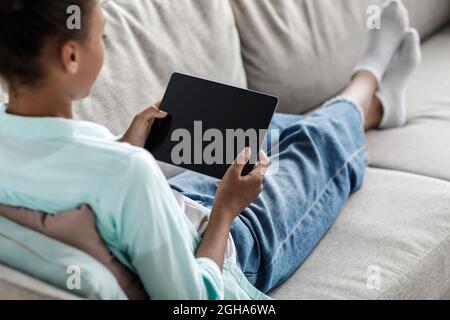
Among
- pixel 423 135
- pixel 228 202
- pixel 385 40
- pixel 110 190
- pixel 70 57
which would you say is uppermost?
pixel 70 57

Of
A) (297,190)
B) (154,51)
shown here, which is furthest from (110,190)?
(154,51)

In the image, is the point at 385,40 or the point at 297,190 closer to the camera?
the point at 297,190

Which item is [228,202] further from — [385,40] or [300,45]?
[385,40]

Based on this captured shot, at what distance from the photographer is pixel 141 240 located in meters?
0.92

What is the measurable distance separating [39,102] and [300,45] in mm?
1005

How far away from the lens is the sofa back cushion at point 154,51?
4.68 ft

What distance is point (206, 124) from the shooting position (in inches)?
48.4

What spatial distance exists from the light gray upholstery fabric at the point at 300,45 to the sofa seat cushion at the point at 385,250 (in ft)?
1.34

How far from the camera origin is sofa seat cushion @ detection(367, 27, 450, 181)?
1609mm

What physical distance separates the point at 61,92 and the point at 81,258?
222mm

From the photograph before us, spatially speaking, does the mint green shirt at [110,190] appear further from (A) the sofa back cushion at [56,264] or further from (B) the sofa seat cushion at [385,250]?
(B) the sofa seat cushion at [385,250]

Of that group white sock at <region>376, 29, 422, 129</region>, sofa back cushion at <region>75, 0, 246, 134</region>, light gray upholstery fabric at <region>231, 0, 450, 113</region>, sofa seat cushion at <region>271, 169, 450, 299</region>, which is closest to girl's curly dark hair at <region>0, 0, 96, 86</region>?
sofa back cushion at <region>75, 0, 246, 134</region>

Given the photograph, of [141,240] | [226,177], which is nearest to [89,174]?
[141,240]

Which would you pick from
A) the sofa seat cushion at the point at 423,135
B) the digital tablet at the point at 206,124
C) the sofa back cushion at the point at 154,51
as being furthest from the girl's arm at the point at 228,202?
the sofa seat cushion at the point at 423,135
